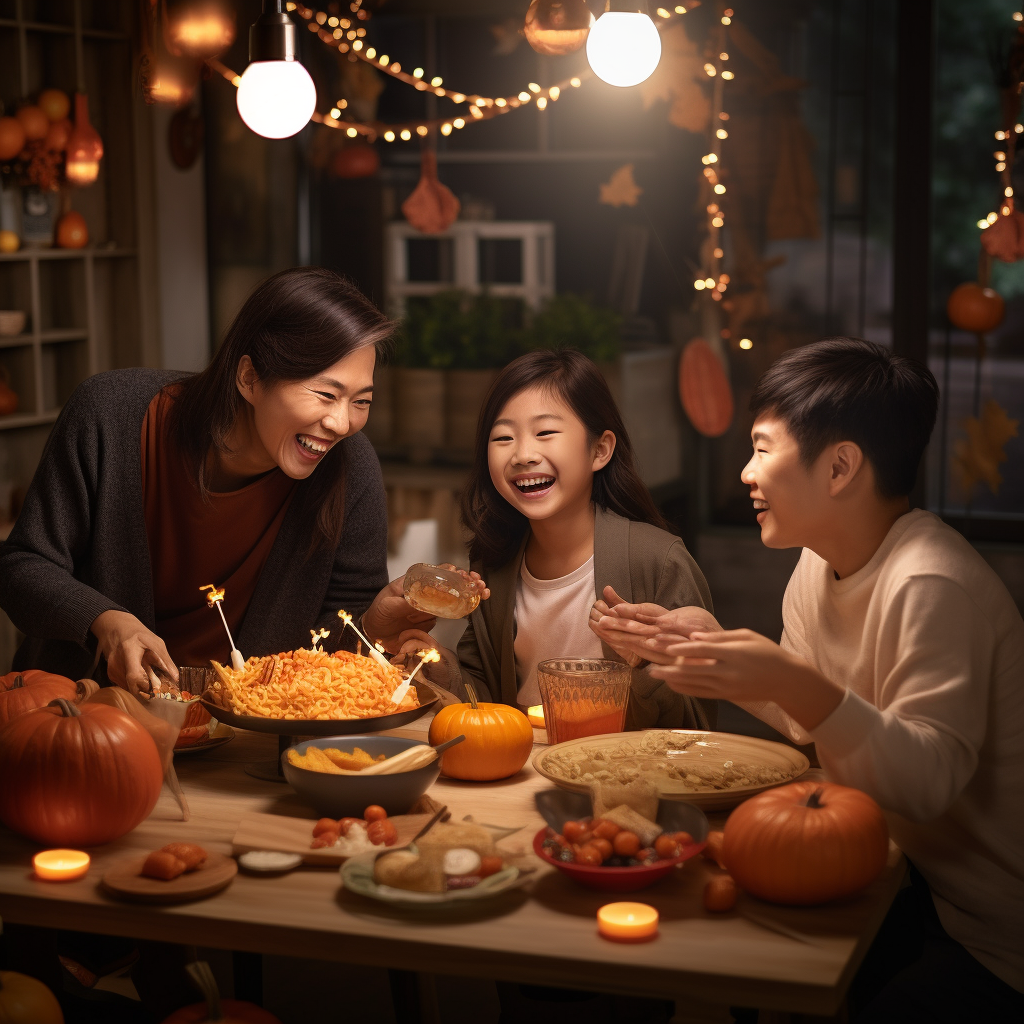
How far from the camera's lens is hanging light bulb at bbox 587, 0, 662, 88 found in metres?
2.07

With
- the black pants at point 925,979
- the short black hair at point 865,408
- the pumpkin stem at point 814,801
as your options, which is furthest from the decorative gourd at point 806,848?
the short black hair at point 865,408

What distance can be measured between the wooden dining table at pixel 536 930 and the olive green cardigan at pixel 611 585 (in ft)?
2.29

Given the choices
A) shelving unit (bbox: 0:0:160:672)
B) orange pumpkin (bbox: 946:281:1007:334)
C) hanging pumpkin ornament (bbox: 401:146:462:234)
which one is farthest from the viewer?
shelving unit (bbox: 0:0:160:672)

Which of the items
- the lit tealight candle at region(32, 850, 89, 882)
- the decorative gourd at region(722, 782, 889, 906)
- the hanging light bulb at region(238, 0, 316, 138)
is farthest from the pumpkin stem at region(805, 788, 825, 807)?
the hanging light bulb at region(238, 0, 316, 138)

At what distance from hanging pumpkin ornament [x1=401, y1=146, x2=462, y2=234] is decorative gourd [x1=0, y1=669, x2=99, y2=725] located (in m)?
2.60

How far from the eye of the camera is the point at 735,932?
1266 mm

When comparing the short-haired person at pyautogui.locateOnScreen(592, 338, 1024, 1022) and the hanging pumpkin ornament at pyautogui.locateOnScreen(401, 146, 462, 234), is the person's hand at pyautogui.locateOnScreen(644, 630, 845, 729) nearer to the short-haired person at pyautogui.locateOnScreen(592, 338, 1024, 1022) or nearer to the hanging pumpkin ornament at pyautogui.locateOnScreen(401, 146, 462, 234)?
the short-haired person at pyautogui.locateOnScreen(592, 338, 1024, 1022)

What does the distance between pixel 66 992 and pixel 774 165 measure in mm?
3449

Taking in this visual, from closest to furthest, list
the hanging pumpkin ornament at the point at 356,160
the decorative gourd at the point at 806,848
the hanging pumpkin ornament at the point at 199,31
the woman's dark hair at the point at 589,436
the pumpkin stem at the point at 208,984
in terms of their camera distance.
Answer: the decorative gourd at the point at 806,848 < the pumpkin stem at the point at 208,984 < the woman's dark hair at the point at 589,436 < the hanging pumpkin ornament at the point at 199,31 < the hanging pumpkin ornament at the point at 356,160

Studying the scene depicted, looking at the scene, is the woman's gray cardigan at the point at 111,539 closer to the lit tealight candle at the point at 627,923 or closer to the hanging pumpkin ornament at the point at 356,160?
the lit tealight candle at the point at 627,923

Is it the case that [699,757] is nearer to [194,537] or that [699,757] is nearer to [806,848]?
[806,848]

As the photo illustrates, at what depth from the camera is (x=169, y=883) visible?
52.9 inches

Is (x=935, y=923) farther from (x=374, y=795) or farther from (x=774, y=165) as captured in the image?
(x=774, y=165)

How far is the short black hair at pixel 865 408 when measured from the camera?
65.6 inches
